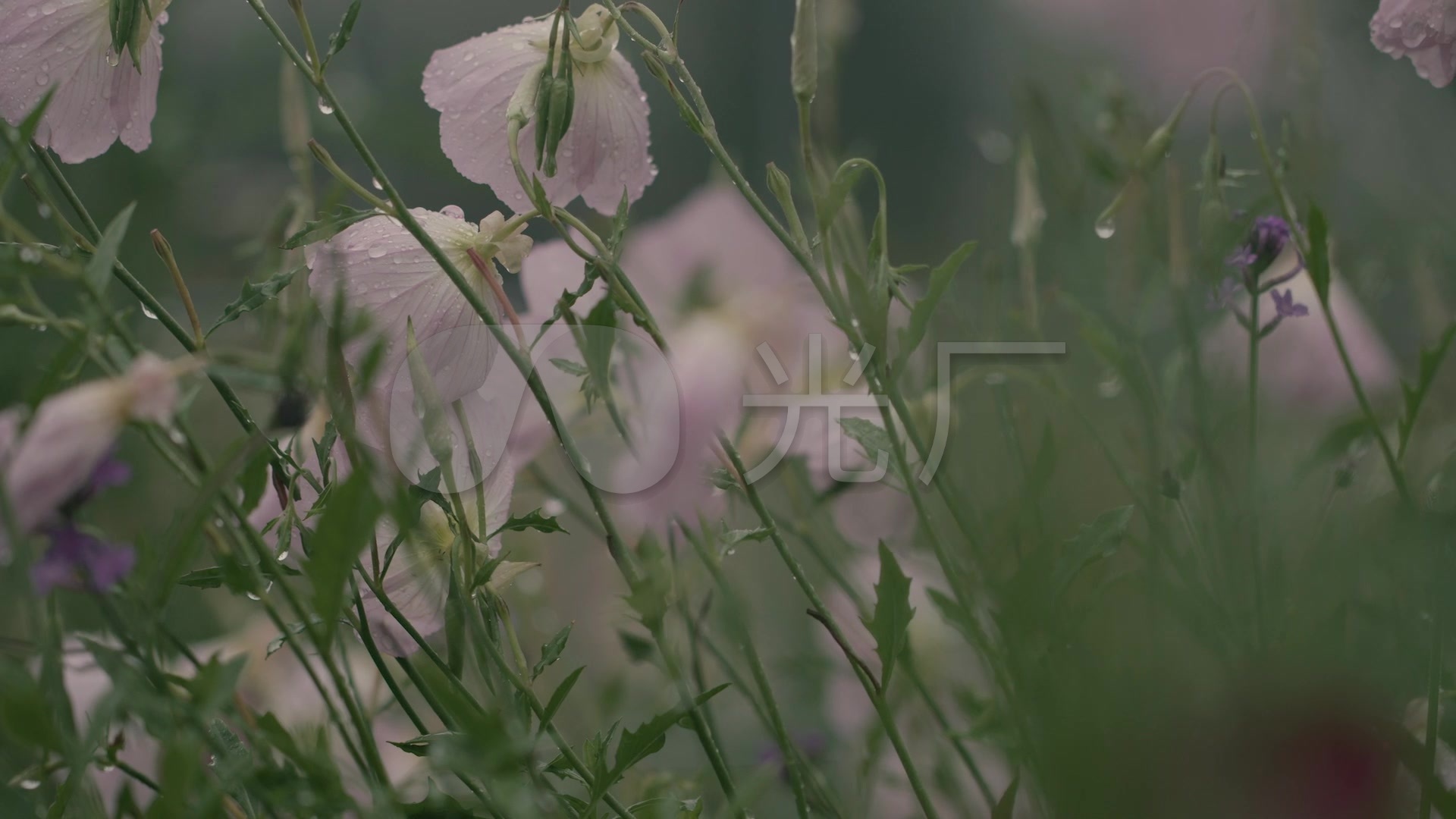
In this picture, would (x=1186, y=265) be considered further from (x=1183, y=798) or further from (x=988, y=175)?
(x=988, y=175)

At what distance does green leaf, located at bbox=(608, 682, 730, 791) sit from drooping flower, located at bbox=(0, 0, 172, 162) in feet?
0.70

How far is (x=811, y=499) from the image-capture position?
45 centimetres

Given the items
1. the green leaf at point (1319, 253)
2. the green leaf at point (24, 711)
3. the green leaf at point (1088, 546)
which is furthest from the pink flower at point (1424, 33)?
the green leaf at point (24, 711)

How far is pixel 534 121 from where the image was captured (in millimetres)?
355

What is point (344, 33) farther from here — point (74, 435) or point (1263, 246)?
point (1263, 246)

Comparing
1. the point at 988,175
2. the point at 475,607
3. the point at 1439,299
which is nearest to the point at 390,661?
the point at 475,607

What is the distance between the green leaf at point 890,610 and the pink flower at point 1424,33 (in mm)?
203

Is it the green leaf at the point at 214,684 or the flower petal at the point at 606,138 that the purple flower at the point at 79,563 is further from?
the flower petal at the point at 606,138

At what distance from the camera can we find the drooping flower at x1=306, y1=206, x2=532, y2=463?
0.31 m

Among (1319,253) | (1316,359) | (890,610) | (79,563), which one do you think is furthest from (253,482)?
(1316,359)

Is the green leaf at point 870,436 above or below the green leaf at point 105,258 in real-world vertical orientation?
below

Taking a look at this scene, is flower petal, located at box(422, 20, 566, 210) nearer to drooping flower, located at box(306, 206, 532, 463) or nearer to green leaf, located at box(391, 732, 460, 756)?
drooping flower, located at box(306, 206, 532, 463)

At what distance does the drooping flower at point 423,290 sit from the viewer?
12.1 inches

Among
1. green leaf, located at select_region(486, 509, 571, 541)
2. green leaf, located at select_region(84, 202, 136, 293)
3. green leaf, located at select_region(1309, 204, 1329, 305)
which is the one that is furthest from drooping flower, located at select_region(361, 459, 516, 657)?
green leaf, located at select_region(1309, 204, 1329, 305)
